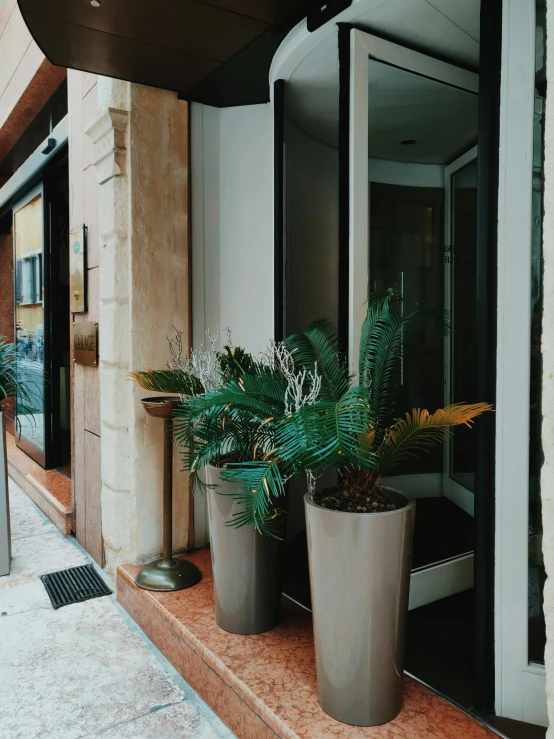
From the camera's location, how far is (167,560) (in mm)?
2709

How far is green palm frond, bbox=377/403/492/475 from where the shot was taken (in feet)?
5.19

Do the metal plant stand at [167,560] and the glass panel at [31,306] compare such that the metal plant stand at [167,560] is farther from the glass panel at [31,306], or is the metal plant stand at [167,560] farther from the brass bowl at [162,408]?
the glass panel at [31,306]

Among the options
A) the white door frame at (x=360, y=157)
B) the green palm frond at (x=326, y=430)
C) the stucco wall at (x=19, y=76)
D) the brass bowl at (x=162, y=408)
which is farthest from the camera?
the stucco wall at (x=19, y=76)

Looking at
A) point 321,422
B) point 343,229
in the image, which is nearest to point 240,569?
point 321,422

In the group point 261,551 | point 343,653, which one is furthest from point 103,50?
point 343,653

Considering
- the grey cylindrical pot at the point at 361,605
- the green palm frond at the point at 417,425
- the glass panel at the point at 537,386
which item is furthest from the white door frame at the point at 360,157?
the grey cylindrical pot at the point at 361,605

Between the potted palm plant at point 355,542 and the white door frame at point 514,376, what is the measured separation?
0.67ft

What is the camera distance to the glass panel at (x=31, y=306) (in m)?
5.00

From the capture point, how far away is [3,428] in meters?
3.13

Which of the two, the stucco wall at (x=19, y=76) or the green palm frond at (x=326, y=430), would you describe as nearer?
the green palm frond at (x=326, y=430)

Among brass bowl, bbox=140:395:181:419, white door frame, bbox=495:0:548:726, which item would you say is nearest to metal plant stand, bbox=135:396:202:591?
brass bowl, bbox=140:395:181:419

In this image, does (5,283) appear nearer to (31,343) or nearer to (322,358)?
(31,343)

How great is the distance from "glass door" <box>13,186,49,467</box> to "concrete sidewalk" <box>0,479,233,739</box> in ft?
7.17

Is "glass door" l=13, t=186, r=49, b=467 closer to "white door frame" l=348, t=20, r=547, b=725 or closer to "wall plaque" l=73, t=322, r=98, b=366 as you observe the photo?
"wall plaque" l=73, t=322, r=98, b=366
